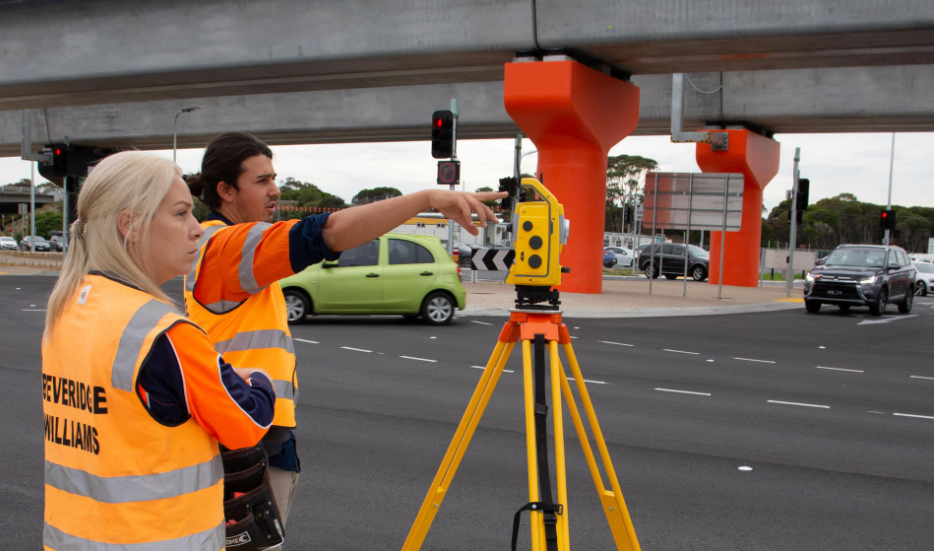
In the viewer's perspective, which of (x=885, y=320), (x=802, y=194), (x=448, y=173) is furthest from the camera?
(x=802, y=194)

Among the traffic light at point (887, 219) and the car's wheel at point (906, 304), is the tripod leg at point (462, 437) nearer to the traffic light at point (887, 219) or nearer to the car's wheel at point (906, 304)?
the car's wheel at point (906, 304)

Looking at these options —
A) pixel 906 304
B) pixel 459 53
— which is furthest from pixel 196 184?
pixel 906 304

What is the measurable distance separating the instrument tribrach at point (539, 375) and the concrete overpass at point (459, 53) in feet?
47.7

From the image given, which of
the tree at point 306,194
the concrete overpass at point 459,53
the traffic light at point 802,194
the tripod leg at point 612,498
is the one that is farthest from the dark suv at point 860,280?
the tree at point 306,194

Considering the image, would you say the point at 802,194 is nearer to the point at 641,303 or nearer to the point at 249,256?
the point at 641,303

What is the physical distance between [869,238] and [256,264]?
79096 millimetres

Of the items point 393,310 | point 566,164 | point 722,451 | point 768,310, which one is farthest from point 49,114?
point 722,451

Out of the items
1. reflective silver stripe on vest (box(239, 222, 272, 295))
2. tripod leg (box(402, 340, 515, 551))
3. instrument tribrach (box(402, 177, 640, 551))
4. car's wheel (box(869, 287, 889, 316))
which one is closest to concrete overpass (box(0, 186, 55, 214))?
car's wheel (box(869, 287, 889, 316))

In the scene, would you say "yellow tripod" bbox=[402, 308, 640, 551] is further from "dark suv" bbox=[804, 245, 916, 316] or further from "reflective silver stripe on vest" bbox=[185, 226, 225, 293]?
"dark suv" bbox=[804, 245, 916, 316]

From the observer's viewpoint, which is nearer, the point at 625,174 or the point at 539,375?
the point at 539,375

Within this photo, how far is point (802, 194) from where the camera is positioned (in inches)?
953

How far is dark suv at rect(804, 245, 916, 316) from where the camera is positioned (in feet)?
61.9

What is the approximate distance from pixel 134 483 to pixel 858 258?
20.9 metres

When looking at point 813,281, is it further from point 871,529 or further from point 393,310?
point 871,529
